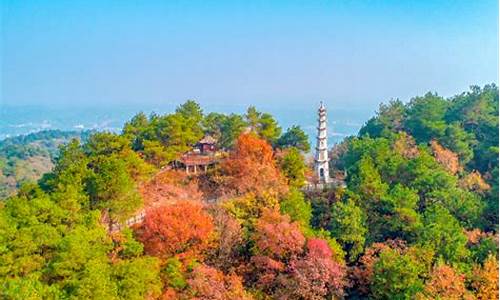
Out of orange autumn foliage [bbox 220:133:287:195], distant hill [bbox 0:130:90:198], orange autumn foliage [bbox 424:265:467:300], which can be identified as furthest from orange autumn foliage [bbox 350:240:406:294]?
distant hill [bbox 0:130:90:198]

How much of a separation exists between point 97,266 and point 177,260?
2578 millimetres

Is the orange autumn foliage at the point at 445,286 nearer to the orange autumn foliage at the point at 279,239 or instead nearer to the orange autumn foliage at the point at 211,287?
the orange autumn foliage at the point at 279,239

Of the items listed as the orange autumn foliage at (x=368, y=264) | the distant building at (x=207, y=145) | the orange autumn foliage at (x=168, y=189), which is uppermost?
the distant building at (x=207, y=145)

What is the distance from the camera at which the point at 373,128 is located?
31.3 m

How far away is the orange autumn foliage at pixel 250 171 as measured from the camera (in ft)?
65.9

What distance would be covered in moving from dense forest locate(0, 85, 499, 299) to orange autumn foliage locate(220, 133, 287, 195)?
0.24ft

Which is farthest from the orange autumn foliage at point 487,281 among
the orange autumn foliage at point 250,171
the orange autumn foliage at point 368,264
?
the orange autumn foliage at point 250,171

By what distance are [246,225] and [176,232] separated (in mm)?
2665

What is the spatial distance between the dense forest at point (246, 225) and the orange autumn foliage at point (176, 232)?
4cm

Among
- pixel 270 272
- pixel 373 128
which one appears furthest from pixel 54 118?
pixel 270 272

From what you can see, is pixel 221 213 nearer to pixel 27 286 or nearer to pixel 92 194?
pixel 92 194

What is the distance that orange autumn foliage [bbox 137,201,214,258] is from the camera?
53.1 feet

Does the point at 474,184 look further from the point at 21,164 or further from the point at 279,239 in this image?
the point at 21,164

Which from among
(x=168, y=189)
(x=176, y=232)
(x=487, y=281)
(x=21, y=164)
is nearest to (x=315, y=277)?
(x=176, y=232)
